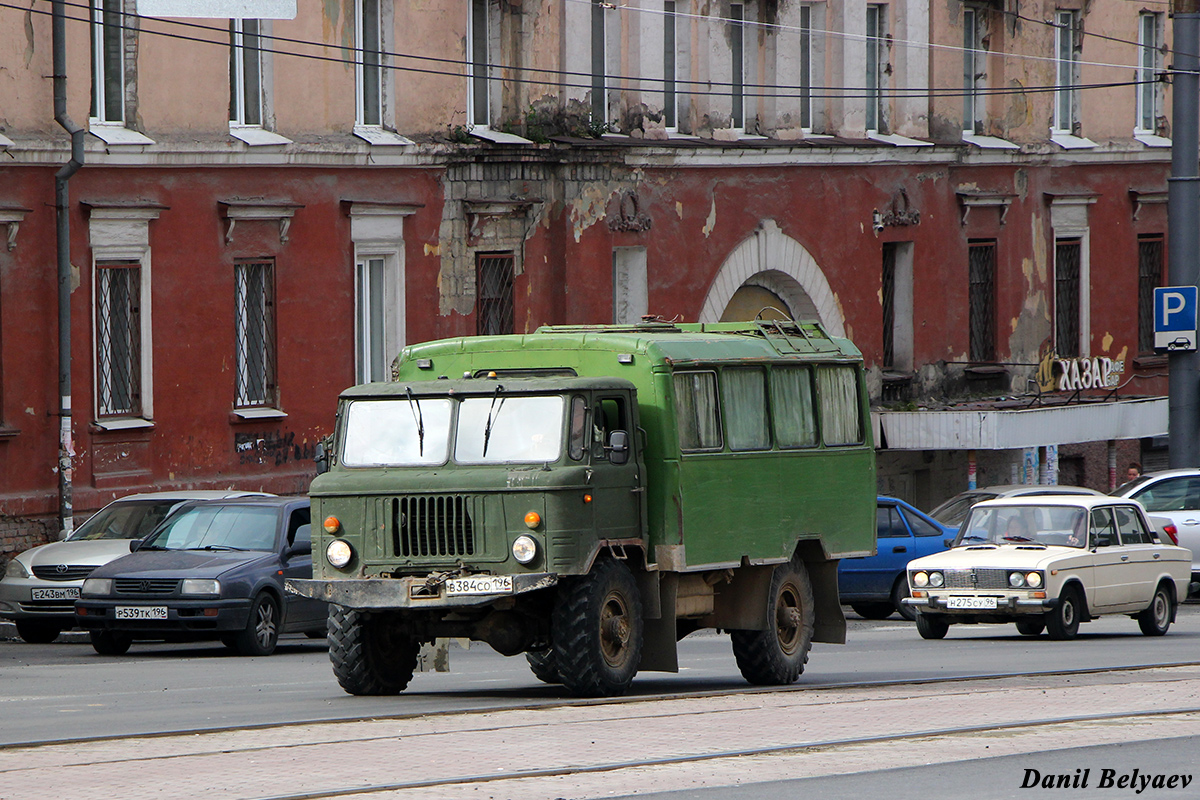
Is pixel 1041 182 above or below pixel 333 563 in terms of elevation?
above

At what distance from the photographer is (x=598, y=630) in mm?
14211

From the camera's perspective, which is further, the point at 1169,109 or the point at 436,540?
the point at 1169,109

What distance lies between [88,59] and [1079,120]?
850 inches

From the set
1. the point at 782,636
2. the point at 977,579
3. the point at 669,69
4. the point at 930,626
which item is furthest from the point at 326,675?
the point at 669,69

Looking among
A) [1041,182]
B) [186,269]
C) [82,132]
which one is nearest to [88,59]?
[82,132]

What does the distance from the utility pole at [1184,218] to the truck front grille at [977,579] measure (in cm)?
1080

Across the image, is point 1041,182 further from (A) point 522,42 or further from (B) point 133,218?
(B) point 133,218

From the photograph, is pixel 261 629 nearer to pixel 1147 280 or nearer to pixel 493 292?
pixel 493 292

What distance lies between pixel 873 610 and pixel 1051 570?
18.4 ft

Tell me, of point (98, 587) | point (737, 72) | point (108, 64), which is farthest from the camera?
point (737, 72)

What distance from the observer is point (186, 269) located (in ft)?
86.6

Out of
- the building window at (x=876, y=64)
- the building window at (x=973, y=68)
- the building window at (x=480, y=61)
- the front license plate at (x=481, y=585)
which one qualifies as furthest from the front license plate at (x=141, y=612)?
the building window at (x=973, y=68)

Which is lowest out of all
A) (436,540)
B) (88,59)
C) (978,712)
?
(978,712)

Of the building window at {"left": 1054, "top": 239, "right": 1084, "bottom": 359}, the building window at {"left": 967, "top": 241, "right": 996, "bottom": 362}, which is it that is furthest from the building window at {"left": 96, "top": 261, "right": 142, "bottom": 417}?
the building window at {"left": 1054, "top": 239, "right": 1084, "bottom": 359}
